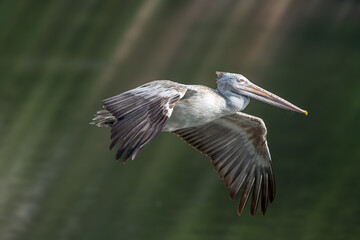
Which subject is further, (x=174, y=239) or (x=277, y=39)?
(x=277, y=39)

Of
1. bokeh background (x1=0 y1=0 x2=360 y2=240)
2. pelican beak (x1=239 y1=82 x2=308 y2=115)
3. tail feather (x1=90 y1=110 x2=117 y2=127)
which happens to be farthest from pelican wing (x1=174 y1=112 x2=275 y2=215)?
bokeh background (x1=0 y1=0 x2=360 y2=240)

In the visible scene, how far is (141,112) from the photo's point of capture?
229 inches

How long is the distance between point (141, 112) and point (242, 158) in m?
1.99

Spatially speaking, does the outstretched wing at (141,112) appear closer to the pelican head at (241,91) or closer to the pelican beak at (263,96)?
the pelican head at (241,91)

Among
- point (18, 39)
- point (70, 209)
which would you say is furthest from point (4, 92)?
point (70, 209)

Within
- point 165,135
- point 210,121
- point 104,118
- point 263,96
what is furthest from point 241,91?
point 165,135

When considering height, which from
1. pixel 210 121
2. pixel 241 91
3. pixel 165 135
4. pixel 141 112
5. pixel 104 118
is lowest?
pixel 165 135

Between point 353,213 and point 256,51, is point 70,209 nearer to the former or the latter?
point 353,213

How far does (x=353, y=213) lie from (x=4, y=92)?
904cm

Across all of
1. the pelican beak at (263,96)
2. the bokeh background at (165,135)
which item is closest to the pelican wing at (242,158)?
the pelican beak at (263,96)

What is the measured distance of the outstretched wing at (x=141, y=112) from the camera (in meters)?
5.56

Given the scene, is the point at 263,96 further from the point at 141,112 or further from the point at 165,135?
the point at 165,135

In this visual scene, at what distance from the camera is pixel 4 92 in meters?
17.1

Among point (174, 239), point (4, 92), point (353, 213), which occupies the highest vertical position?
point (353, 213)
